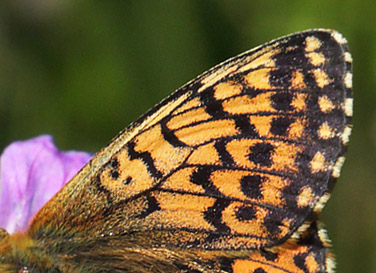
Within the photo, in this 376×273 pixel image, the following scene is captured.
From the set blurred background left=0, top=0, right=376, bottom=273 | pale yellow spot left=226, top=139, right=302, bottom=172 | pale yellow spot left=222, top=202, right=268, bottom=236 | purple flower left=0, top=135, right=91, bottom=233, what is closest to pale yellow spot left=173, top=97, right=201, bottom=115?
pale yellow spot left=226, top=139, right=302, bottom=172

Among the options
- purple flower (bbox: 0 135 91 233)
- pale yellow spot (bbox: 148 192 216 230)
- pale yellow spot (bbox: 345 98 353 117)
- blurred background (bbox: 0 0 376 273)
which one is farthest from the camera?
blurred background (bbox: 0 0 376 273)

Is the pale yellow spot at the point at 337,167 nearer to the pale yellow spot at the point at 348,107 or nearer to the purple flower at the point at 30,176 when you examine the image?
the pale yellow spot at the point at 348,107

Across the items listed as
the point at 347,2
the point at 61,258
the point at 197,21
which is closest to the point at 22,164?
the point at 61,258

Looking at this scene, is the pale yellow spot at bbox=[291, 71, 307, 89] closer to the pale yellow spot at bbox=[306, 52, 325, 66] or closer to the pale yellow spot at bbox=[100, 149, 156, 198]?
the pale yellow spot at bbox=[306, 52, 325, 66]

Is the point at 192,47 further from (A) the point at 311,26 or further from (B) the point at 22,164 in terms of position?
(B) the point at 22,164

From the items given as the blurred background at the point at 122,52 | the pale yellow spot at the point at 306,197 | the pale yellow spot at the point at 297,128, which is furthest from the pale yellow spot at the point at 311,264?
the blurred background at the point at 122,52

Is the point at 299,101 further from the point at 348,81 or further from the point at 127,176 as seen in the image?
the point at 127,176

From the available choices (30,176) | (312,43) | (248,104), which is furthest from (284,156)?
(30,176)
